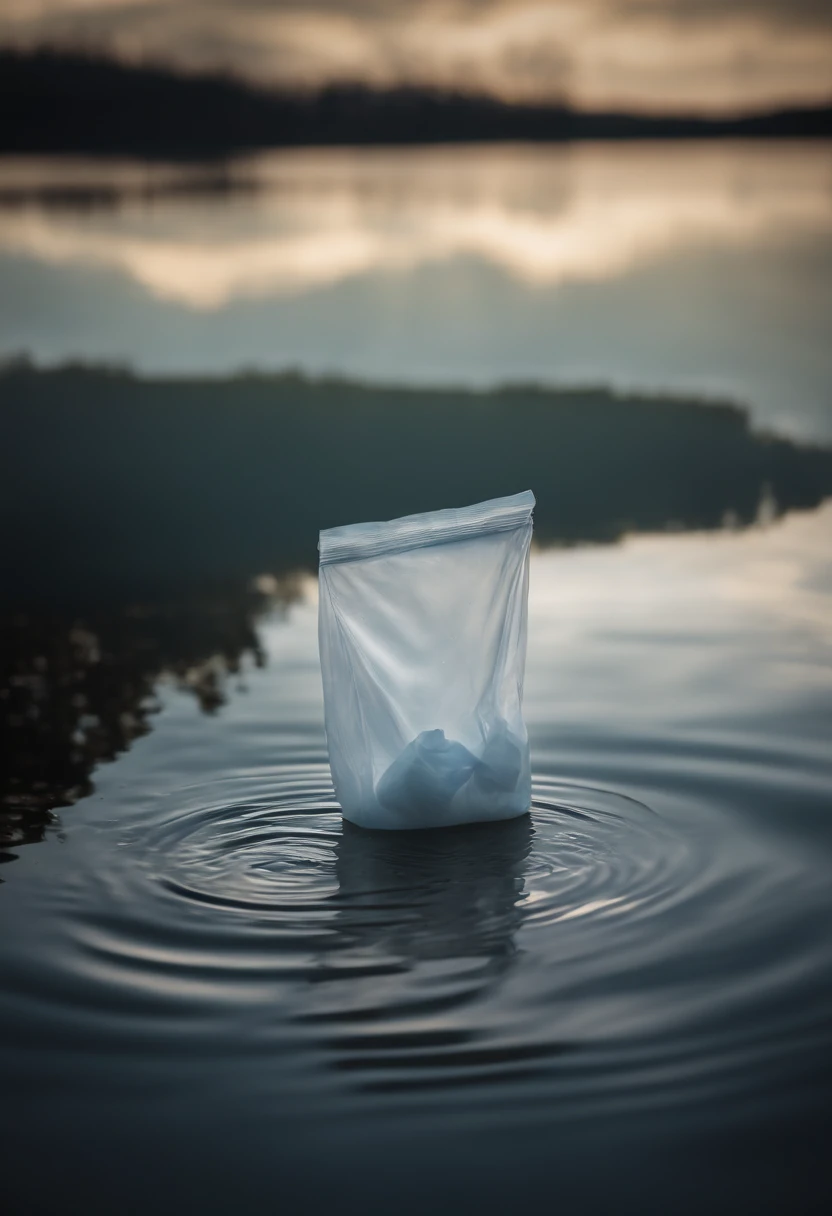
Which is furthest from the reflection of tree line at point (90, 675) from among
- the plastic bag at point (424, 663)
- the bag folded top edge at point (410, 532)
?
the bag folded top edge at point (410, 532)

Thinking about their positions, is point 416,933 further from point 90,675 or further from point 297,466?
point 297,466

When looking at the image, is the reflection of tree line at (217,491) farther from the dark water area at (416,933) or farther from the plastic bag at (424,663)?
the plastic bag at (424,663)

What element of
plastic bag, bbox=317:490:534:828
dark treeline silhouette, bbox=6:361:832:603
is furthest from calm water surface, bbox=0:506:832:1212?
dark treeline silhouette, bbox=6:361:832:603

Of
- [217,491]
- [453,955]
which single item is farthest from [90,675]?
[217,491]

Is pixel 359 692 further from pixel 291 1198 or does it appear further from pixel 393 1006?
pixel 291 1198

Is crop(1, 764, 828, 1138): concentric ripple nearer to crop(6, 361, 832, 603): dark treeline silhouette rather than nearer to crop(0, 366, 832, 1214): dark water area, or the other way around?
crop(0, 366, 832, 1214): dark water area

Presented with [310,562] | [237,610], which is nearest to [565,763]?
[237,610]
